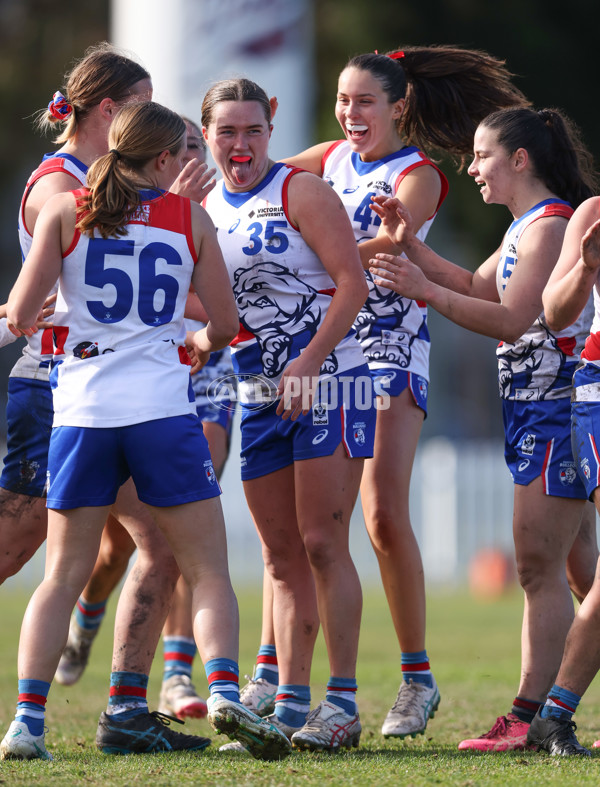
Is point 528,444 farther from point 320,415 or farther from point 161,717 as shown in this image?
point 161,717

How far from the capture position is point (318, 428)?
14.0ft

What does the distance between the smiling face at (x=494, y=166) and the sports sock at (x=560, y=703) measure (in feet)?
5.97

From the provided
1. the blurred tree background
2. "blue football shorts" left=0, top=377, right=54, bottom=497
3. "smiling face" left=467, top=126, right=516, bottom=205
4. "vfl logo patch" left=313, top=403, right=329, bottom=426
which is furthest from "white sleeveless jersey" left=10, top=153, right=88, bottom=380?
the blurred tree background

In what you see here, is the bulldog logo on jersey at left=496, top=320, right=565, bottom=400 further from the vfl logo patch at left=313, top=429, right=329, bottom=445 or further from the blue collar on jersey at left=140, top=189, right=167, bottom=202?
the blue collar on jersey at left=140, top=189, right=167, bottom=202

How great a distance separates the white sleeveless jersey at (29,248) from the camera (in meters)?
4.40

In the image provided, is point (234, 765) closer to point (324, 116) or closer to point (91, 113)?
point (91, 113)

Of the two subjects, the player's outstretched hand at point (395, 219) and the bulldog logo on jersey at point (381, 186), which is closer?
the player's outstretched hand at point (395, 219)

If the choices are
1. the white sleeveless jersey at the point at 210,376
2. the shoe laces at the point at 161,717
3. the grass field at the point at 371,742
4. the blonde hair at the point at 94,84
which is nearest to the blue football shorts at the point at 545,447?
the grass field at the point at 371,742

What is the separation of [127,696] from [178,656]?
5.11 ft

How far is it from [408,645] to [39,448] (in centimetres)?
171

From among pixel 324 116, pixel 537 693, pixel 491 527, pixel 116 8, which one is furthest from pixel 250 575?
pixel 537 693

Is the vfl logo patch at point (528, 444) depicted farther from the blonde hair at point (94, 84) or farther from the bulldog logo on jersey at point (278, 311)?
the blonde hair at point (94, 84)

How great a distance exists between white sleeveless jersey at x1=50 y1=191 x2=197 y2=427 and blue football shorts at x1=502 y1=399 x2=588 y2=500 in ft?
4.17

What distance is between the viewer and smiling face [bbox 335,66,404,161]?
16.0 feet
